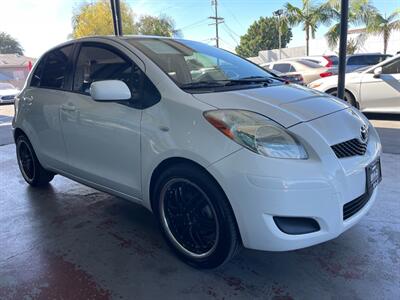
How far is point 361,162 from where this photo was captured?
216cm

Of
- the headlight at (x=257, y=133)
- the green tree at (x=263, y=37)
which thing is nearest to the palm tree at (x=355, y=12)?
the headlight at (x=257, y=133)

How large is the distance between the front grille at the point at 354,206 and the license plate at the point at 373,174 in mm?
60

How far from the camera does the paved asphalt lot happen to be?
2154mm

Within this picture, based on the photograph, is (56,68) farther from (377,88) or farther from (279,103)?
(377,88)

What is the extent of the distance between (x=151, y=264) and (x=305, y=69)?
9606 millimetres

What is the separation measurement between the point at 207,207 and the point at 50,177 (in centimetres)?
258

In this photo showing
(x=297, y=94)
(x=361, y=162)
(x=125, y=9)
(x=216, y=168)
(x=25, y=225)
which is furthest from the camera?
(x=125, y=9)

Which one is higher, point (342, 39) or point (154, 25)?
point (154, 25)

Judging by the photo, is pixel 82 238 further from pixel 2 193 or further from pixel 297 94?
pixel 297 94

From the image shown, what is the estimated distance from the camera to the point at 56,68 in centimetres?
344

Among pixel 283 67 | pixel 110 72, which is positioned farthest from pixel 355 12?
pixel 110 72

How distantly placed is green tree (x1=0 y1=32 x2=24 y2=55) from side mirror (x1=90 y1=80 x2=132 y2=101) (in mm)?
70570

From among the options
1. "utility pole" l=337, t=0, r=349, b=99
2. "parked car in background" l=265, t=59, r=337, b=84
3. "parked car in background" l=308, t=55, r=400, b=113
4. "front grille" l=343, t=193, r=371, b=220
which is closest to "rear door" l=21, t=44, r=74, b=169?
"front grille" l=343, t=193, r=371, b=220

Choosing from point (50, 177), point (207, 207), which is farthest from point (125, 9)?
point (207, 207)
